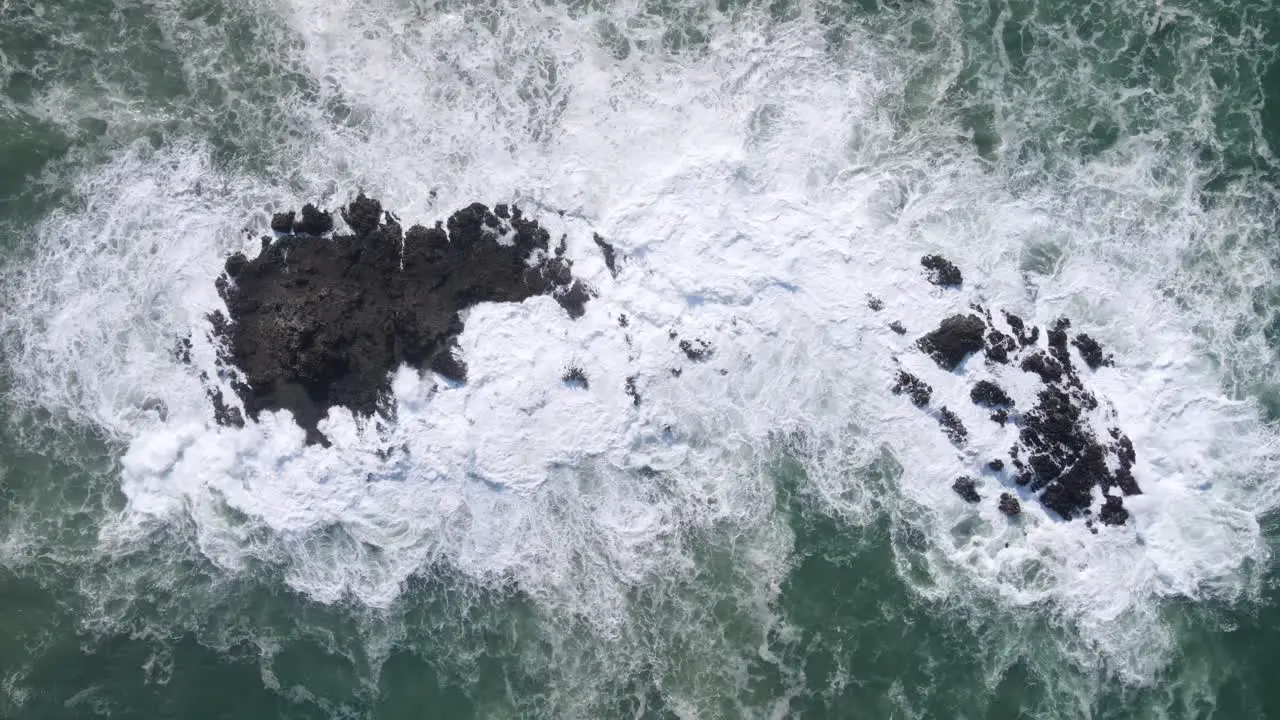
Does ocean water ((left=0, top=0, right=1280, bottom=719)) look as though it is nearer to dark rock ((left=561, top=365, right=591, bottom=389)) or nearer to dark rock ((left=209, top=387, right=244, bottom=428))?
dark rock ((left=561, top=365, right=591, bottom=389))

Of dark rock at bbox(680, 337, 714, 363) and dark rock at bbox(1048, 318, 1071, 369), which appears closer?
dark rock at bbox(680, 337, 714, 363)

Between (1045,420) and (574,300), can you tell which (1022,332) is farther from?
(574,300)

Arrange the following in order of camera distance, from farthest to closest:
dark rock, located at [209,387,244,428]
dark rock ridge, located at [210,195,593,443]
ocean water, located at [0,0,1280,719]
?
ocean water, located at [0,0,1280,719] → dark rock, located at [209,387,244,428] → dark rock ridge, located at [210,195,593,443]

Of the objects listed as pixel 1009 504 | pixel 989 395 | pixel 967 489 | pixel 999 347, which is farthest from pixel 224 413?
pixel 1009 504

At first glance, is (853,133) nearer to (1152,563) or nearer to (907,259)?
(907,259)

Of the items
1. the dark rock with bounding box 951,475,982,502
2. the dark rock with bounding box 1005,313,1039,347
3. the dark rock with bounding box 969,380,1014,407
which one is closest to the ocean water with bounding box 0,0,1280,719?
the dark rock with bounding box 951,475,982,502

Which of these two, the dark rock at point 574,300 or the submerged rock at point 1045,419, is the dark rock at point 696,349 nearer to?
the dark rock at point 574,300

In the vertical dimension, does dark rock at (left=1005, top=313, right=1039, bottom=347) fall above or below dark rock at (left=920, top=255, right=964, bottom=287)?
below

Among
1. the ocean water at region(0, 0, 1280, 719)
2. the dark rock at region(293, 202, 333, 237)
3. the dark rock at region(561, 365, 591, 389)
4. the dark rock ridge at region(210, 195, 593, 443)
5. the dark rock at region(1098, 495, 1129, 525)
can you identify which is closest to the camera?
the dark rock ridge at region(210, 195, 593, 443)
